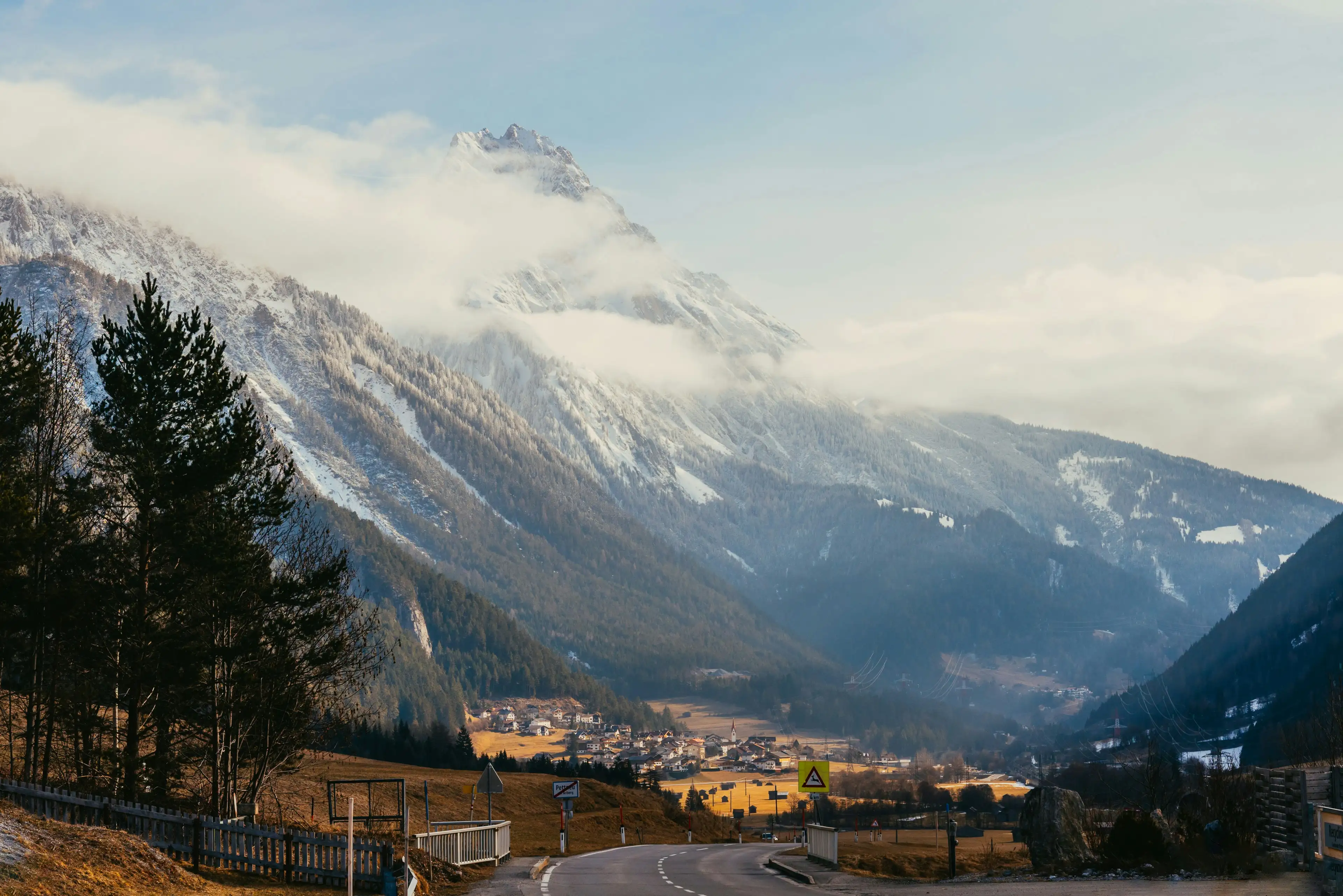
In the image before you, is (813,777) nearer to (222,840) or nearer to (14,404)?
(222,840)

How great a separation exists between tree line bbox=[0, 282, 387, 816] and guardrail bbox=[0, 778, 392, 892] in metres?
9.25

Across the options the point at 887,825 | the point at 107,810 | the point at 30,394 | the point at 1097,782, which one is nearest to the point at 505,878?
the point at 107,810

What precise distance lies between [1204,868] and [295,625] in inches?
1289

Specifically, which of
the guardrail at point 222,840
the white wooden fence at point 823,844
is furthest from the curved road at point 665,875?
the guardrail at point 222,840

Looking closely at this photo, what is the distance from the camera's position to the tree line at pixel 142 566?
45.0 meters

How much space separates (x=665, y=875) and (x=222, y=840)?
16262 mm

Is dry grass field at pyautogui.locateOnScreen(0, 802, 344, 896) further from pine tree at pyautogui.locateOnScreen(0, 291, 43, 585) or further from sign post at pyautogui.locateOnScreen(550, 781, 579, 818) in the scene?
sign post at pyautogui.locateOnScreen(550, 781, 579, 818)

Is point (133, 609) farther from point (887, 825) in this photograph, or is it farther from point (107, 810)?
point (887, 825)

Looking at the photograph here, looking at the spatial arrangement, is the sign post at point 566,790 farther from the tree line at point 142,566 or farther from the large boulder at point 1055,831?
the large boulder at point 1055,831

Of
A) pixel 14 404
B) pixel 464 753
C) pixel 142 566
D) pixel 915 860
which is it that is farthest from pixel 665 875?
pixel 464 753

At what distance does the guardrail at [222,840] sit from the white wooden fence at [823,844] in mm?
19875

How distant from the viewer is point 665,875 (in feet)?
151

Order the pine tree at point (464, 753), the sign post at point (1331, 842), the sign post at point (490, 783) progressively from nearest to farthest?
1. the sign post at point (1331, 842)
2. the sign post at point (490, 783)
3. the pine tree at point (464, 753)

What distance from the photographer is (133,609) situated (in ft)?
149
